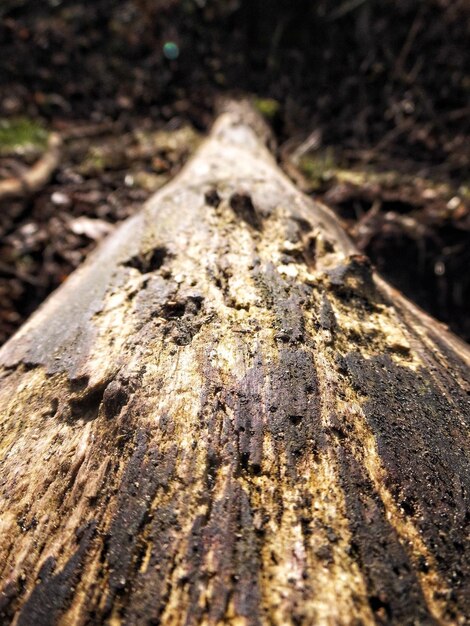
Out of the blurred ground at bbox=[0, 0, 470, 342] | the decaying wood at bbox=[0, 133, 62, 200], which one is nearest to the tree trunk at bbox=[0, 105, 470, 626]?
the blurred ground at bbox=[0, 0, 470, 342]


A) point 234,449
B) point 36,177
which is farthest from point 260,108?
point 234,449

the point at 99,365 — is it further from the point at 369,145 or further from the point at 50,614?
the point at 369,145

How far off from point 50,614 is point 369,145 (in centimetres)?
427

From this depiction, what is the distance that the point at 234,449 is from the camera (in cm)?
97

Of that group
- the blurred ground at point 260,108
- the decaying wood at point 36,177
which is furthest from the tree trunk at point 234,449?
the decaying wood at point 36,177

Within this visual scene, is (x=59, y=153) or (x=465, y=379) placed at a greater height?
(x=59, y=153)

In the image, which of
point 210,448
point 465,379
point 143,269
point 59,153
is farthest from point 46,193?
point 465,379

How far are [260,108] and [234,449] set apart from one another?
4159mm

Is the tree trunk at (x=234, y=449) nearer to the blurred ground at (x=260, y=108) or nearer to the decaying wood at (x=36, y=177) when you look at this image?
the blurred ground at (x=260, y=108)

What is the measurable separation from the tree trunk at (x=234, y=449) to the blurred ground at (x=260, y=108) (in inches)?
55.6

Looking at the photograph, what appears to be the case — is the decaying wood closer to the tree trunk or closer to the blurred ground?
the blurred ground

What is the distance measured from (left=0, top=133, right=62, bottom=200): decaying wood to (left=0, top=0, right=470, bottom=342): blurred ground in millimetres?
40

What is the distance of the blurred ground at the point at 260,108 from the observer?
2.89m

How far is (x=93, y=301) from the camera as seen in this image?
1.49 metres
